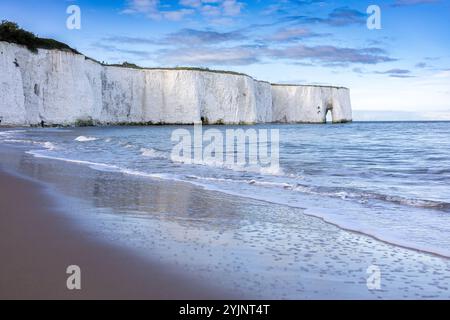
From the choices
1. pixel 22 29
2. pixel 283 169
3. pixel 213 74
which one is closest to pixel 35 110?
pixel 22 29

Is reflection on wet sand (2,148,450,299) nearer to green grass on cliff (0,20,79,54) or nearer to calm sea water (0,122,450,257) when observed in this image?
calm sea water (0,122,450,257)

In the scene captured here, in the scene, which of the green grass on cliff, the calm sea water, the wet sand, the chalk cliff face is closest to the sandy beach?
the wet sand

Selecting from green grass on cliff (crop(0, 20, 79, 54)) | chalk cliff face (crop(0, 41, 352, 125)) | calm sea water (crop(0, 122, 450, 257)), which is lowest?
calm sea water (crop(0, 122, 450, 257))

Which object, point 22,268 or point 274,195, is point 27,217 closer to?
point 22,268

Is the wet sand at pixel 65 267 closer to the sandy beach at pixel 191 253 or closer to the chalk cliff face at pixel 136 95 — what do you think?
the sandy beach at pixel 191 253

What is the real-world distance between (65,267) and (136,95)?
5573 centimetres

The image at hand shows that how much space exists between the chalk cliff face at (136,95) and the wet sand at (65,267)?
36.0m

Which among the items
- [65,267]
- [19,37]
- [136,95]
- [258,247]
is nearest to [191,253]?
[258,247]

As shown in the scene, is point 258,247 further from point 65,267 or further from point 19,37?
point 19,37

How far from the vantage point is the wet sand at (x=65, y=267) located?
292 centimetres

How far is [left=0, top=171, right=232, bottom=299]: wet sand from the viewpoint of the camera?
2924 millimetres

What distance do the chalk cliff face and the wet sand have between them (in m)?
36.0

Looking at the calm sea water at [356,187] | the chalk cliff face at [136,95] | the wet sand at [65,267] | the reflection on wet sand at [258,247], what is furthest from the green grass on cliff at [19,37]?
the wet sand at [65,267]

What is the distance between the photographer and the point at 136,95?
57750 mm
